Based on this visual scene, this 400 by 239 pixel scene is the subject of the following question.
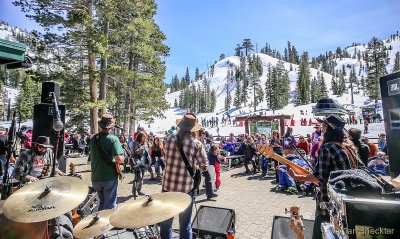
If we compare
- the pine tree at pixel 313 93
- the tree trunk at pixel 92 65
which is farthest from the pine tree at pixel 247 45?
the tree trunk at pixel 92 65

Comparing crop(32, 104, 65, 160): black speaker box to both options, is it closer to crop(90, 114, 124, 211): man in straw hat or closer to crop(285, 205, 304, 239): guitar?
crop(90, 114, 124, 211): man in straw hat

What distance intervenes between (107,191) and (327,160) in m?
3.68

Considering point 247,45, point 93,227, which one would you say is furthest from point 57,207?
point 247,45

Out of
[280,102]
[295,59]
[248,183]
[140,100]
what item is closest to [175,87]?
[295,59]

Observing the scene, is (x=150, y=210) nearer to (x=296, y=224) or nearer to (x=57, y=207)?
(x=57, y=207)

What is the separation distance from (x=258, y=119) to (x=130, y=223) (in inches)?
746

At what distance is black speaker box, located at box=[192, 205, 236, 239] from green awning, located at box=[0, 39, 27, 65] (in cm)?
330

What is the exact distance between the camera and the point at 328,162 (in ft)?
9.96

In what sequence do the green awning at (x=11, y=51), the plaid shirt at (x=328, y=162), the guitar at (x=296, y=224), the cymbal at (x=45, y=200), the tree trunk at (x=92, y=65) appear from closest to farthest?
the cymbal at (x=45, y=200)
the green awning at (x=11, y=51)
the plaid shirt at (x=328, y=162)
the guitar at (x=296, y=224)
the tree trunk at (x=92, y=65)

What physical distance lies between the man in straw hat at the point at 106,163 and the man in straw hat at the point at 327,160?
3.05 m

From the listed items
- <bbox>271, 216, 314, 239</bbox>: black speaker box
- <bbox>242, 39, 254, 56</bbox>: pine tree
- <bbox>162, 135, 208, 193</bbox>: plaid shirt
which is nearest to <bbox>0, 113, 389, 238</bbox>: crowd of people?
<bbox>162, 135, 208, 193</bbox>: plaid shirt

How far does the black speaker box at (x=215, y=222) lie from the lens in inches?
175

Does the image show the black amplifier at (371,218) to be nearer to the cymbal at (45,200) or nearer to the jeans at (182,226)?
the jeans at (182,226)

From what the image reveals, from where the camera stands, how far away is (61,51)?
14.0 meters
